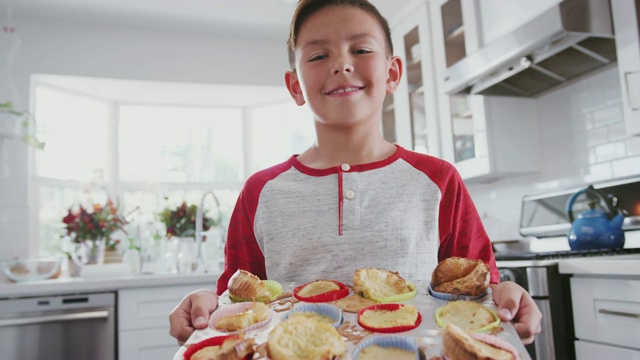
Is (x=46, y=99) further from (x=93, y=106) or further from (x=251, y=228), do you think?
(x=251, y=228)

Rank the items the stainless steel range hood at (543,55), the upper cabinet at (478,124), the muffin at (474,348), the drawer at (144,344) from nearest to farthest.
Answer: the muffin at (474,348), the stainless steel range hood at (543,55), the drawer at (144,344), the upper cabinet at (478,124)

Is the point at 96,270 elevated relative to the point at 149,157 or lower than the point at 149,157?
lower

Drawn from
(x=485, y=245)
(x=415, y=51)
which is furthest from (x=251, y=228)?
(x=415, y=51)

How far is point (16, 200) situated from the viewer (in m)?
3.31

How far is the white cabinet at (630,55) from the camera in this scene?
6.18 feet

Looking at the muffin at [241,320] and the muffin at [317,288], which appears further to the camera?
the muffin at [317,288]

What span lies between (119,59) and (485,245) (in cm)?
350

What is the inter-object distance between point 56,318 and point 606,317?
2.41 m

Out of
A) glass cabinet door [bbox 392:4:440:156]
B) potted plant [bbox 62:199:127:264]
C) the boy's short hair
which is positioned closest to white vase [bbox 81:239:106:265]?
potted plant [bbox 62:199:127:264]

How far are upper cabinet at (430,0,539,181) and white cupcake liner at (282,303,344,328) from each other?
2308 millimetres

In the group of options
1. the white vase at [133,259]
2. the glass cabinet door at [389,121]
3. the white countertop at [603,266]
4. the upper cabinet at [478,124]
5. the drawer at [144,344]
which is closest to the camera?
the white countertop at [603,266]

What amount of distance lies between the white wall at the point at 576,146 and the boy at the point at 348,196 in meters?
1.67

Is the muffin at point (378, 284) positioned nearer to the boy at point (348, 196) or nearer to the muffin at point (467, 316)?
the muffin at point (467, 316)

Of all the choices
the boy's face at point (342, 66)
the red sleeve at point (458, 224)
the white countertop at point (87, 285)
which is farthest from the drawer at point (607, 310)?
the white countertop at point (87, 285)
